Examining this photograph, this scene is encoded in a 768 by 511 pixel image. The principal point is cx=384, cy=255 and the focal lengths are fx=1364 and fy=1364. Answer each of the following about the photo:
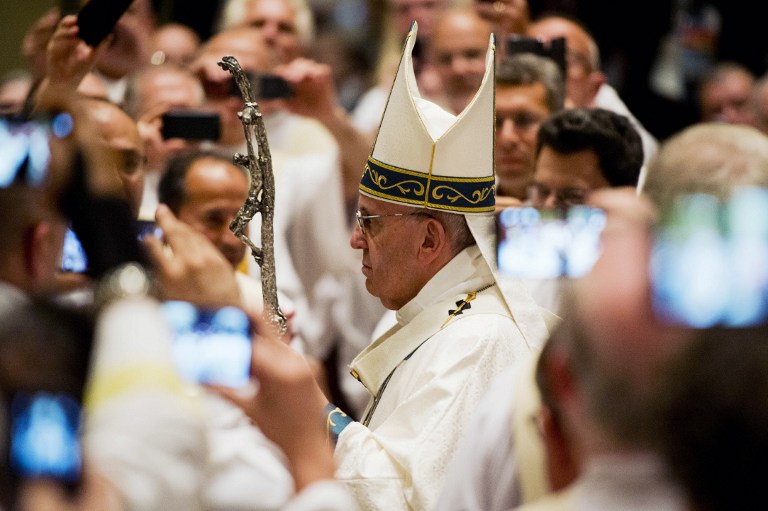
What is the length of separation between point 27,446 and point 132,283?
288mm

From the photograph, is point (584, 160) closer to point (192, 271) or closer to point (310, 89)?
point (310, 89)

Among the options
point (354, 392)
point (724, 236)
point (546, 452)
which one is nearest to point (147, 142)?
point (354, 392)

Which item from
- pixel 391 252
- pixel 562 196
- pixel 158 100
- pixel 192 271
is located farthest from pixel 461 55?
pixel 192 271

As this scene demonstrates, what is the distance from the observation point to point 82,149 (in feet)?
6.01

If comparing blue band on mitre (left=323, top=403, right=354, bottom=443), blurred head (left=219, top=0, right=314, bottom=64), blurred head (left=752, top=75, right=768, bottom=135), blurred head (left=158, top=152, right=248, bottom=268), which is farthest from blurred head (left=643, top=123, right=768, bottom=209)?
blurred head (left=219, top=0, right=314, bottom=64)

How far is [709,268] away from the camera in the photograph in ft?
5.68

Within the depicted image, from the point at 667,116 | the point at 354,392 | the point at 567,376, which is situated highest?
the point at 567,376

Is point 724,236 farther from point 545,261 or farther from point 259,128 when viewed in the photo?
point 545,261

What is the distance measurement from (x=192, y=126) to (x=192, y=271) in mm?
2507

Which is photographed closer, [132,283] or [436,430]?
[132,283]

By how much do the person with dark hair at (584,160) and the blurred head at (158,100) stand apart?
154 centimetres

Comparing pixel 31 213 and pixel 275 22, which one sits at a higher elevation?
pixel 31 213

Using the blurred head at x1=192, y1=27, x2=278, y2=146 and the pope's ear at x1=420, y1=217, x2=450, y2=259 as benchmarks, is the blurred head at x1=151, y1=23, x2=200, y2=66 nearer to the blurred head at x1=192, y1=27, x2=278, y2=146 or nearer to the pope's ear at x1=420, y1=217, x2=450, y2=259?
the blurred head at x1=192, y1=27, x2=278, y2=146

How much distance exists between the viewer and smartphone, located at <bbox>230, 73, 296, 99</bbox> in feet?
17.9
